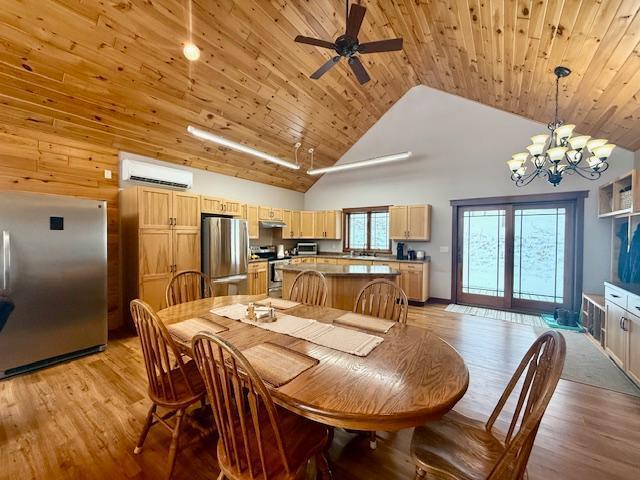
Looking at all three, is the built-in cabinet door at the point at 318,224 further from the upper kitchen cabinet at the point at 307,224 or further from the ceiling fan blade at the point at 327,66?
the ceiling fan blade at the point at 327,66

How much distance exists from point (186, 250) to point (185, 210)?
2.09 ft

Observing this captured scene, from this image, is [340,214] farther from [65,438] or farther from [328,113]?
[65,438]

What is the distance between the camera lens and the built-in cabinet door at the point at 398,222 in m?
5.90

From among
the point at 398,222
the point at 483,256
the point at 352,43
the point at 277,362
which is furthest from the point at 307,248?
the point at 277,362

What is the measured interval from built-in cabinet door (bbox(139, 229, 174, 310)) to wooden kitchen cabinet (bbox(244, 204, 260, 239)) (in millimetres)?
1721

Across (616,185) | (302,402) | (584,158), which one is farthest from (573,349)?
(302,402)

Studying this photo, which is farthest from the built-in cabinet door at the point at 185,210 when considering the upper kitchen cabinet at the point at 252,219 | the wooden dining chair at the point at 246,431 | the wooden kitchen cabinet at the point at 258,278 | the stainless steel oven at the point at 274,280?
the wooden dining chair at the point at 246,431

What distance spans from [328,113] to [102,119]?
11.0 feet

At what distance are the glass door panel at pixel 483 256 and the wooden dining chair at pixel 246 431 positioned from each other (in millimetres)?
5126

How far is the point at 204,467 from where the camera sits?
1.67 meters

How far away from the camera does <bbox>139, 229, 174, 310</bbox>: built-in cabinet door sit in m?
3.76

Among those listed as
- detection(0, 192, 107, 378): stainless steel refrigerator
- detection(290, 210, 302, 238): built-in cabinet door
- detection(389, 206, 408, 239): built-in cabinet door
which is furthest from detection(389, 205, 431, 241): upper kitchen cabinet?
detection(0, 192, 107, 378): stainless steel refrigerator

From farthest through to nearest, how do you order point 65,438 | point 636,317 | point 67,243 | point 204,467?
point 67,243 < point 636,317 < point 65,438 < point 204,467

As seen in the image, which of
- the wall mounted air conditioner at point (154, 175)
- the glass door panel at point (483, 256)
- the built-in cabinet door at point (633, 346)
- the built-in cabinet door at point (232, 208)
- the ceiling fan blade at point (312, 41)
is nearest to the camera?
the ceiling fan blade at point (312, 41)
